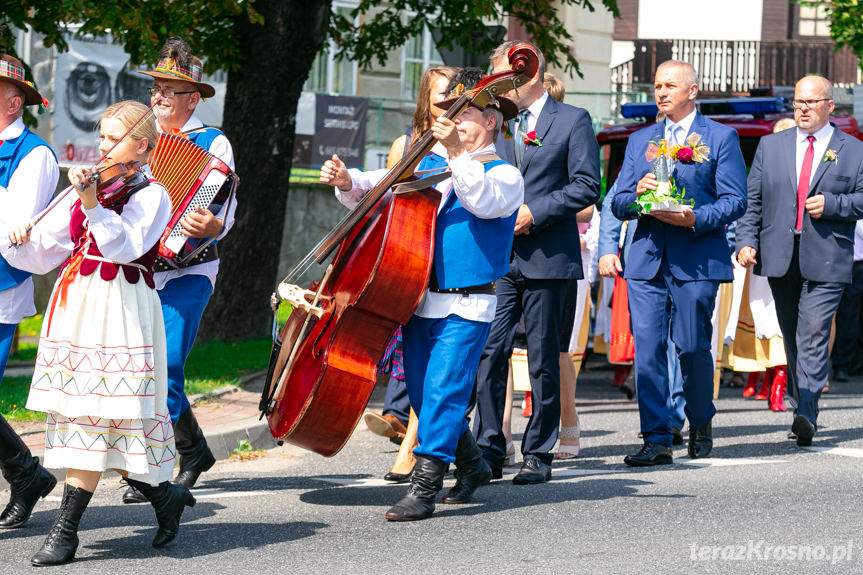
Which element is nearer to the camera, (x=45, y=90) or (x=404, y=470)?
(x=404, y=470)

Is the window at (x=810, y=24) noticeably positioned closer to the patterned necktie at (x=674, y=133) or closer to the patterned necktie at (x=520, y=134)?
the patterned necktie at (x=674, y=133)

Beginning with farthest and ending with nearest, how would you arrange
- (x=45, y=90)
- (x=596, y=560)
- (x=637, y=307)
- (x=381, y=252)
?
(x=45, y=90) → (x=637, y=307) → (x=381, y=252) → (x=596, y=560)

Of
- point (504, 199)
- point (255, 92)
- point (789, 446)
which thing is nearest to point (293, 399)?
point (504, 199)

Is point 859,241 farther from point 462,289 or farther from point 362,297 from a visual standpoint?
point 362,297

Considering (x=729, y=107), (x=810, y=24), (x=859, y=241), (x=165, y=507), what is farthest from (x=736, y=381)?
(x=810, y=24)

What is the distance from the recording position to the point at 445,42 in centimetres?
1250

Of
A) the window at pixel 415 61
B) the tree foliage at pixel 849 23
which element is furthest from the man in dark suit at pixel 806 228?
the window at pixel 415 61

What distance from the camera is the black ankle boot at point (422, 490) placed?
5.85 m

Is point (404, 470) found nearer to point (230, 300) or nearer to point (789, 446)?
point (789, 446)

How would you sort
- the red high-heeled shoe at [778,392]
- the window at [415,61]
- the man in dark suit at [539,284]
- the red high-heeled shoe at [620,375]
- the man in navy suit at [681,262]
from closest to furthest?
1. the man in dark suit at [539,284]
2. the man in navy suit at [681,262]
3. the red high-heeled shoe at [778,392]
4. the red high-heeled shoe at [620,375]
5. the window at [415,61]

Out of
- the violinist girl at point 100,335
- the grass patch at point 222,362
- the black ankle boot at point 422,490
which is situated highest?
the violinist girl at point 100,335

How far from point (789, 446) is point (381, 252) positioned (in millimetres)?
3763

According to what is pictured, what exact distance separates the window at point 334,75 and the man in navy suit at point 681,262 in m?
14.9

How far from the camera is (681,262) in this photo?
24.4 feet
